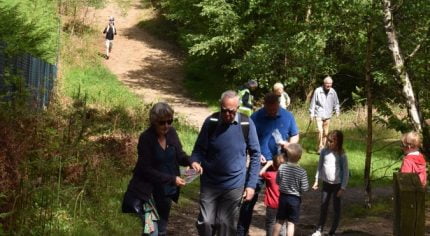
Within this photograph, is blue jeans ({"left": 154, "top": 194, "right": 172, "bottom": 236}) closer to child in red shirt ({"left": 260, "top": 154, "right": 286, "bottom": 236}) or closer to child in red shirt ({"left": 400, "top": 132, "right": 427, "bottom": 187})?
child in red shirt ({"left": 260, "top": 154, "right": 286, "bottom": 236})

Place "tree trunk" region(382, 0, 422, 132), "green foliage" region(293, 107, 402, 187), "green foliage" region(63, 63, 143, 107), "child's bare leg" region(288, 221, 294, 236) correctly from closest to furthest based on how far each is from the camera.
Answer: "child's bare leg" region(288, 221, 294, 236), "tree trunk" region(382, 0, 422, 132), "green foliage" region(293, 107, 402, 187), "green foliage" region(63, 63, 143, 107)

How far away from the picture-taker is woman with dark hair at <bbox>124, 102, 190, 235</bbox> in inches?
229

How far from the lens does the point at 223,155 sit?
20.1 feet

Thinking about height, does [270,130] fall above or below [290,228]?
above

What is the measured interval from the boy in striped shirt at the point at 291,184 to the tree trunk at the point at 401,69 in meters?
2.51

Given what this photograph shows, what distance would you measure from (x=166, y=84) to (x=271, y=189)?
2303cm

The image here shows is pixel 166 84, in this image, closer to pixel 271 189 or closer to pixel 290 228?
pixel 271 189

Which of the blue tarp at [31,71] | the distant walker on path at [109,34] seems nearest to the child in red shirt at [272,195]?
the blue tarp at [31,71]

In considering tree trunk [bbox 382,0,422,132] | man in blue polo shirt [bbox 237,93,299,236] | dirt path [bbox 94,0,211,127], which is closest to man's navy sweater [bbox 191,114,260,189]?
man in blue polo shirt [bbox 237,93,299,236]

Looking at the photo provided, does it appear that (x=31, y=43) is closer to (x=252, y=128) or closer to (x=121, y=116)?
(x=121, y=116)

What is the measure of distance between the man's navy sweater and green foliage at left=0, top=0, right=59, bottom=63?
7.60 meters

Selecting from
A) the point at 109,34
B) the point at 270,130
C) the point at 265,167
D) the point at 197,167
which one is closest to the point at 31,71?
the point at 270,130

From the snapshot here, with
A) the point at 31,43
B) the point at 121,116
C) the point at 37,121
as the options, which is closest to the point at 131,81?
the point at 31,43

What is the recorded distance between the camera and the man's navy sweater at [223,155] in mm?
6137
